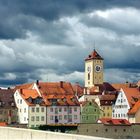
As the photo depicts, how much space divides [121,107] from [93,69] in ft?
202

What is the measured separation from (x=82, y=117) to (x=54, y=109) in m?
7.60

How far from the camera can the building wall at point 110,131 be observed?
61.9 meters

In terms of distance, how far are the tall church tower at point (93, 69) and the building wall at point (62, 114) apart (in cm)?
5907

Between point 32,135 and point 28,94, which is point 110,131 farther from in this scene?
point 32,135

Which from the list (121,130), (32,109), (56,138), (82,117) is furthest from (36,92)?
(56,138)

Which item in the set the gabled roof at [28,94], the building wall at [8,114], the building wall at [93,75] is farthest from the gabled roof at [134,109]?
the building wall at [93,75]

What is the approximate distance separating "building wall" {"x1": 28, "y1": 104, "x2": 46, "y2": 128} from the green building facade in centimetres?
831

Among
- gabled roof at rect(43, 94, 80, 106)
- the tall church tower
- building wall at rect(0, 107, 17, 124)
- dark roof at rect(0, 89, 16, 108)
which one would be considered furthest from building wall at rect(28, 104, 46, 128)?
the tall church tower

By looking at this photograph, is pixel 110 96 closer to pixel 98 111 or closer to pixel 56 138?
pixel 98 111

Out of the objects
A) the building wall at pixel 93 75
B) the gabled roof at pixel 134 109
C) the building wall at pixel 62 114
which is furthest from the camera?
the building wall at pixel 93 75

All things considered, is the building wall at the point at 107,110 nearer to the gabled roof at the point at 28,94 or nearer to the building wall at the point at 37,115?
the building wall at the point at 37,115

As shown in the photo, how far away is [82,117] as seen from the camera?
83500 millimetres

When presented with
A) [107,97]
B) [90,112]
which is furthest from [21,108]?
[107,97]

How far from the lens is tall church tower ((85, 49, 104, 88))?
452 ft
